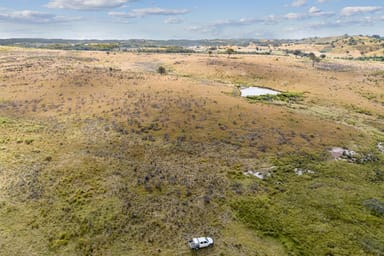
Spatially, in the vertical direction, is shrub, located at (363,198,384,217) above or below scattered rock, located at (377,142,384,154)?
below

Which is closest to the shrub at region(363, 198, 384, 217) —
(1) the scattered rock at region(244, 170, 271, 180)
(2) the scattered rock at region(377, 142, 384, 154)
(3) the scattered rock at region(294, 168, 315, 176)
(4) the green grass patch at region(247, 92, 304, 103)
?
(3) the scattered rock at region(294, 168, 315, 176)

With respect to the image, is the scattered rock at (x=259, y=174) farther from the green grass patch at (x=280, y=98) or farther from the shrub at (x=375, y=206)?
the green grass patch at (x=280, y=98)

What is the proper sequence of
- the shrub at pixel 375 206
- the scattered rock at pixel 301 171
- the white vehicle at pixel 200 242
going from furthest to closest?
1. the scattered rock at pixel 301 171
2. the shrub at pixel 375 206
3. the white vehicle at pixel 200 242

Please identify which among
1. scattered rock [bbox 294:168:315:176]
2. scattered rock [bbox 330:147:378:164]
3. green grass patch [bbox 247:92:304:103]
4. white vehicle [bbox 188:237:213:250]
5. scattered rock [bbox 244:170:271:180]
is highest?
green grass patch [bbox 247:92:304:103]

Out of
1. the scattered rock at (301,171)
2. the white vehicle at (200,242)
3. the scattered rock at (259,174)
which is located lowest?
the white vehicle at (200,242)

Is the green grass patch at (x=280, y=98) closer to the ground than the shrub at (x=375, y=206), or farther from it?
farther from it

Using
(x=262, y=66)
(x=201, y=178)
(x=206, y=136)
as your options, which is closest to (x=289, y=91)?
(x=262, y=66)

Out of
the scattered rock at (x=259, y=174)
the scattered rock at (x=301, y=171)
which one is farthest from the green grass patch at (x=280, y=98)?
the scattered rock at (x=259, y=174)

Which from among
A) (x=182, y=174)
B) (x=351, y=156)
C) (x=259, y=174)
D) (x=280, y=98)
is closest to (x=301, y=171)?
(x=259, y=174)

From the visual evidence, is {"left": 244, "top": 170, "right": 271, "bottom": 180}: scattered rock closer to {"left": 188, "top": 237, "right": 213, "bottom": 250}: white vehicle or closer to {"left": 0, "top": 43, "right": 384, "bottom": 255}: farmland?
{"left": 0, "top": 43, "right": 384, "bottom": 255}: farmland

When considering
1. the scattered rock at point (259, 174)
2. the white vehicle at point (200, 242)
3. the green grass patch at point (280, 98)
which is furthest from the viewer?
the green grass patch at point (280, 98)
